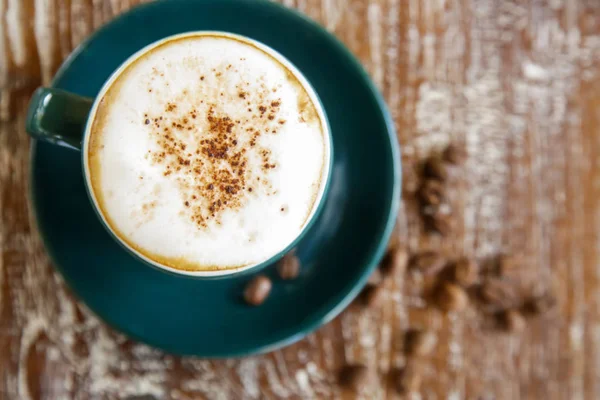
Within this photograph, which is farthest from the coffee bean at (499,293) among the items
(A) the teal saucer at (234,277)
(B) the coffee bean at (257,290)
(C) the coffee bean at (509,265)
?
(B) the coffee bean at (257,290)

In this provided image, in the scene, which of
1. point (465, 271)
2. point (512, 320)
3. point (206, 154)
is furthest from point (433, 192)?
point (206, 154)

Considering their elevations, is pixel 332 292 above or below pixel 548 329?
above

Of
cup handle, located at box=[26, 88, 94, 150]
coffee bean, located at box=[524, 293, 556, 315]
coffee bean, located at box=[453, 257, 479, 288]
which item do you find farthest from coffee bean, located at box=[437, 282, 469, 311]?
cup handle, located at box=[26, 88, 94, 150]

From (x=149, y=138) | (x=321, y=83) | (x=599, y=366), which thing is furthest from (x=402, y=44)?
(x=599, y=366)

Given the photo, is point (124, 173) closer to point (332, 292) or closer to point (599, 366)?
point (332, 292)

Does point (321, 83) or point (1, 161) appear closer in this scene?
point (321, 83)

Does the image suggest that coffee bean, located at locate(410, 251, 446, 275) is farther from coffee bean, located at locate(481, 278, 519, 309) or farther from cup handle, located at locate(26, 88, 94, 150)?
cup handle, located at locate(26, 88, 94, 150)

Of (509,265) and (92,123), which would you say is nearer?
(92,123)

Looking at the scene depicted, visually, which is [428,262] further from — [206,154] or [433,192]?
Result: [206,154]
